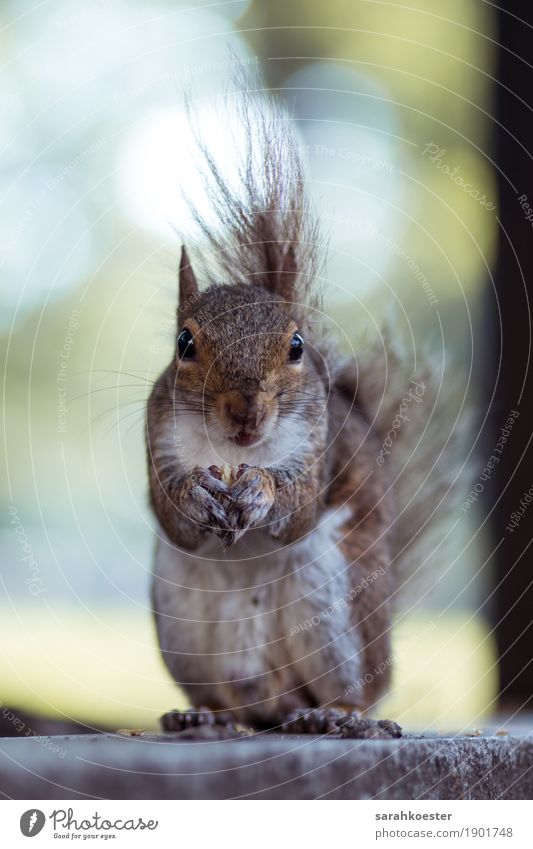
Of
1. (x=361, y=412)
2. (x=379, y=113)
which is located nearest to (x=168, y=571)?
(x=361, y=412)

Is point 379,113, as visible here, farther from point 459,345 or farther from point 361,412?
point 361,412

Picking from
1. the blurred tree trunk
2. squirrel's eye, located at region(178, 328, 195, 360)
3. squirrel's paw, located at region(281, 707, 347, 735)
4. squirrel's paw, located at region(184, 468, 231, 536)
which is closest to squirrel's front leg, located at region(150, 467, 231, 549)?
squirrel's paw, located at region(184, 468, 231, 536)

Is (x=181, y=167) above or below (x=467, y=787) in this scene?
above

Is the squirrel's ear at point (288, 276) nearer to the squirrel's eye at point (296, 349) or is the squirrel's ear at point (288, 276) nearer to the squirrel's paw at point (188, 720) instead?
the squirrel's eye at point (296, 349)

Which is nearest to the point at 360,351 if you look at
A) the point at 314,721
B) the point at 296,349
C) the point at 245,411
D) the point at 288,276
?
the point at 288,276

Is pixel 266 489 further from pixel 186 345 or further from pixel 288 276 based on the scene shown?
pixel 288 276

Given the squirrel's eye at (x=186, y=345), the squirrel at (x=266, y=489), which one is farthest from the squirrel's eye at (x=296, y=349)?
the squirrel's eye at (x=186, y=345)

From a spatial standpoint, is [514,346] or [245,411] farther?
[514,346]
